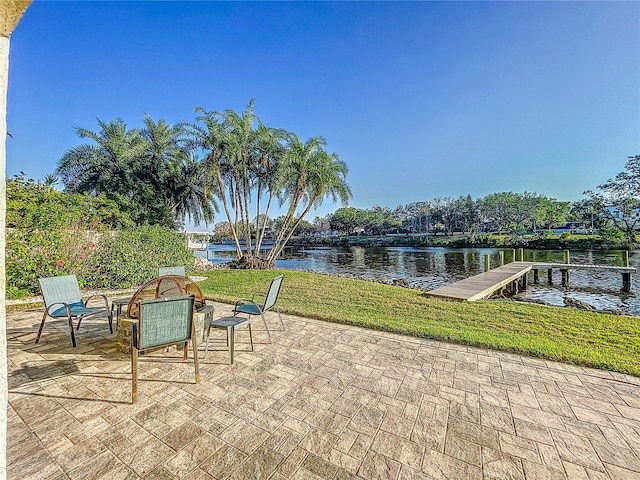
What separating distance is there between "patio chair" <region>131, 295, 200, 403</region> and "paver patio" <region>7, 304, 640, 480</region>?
0.48 m

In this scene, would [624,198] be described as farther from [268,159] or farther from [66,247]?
[66,247]

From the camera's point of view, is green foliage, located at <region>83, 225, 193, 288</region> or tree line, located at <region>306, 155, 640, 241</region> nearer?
green foliage, located at <region>83, 225, 193, 288</region>

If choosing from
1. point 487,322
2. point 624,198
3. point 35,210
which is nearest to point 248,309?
point 487,322

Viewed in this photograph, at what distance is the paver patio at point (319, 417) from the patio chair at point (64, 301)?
1.39 ft

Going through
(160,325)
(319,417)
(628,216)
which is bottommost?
(319,417)

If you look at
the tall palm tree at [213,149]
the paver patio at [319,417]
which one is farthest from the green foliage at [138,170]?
the paver patio at [319,417]

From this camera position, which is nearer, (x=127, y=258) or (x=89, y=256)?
(x=89, y=256)

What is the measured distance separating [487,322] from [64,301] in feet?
23.0

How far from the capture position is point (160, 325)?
247cm

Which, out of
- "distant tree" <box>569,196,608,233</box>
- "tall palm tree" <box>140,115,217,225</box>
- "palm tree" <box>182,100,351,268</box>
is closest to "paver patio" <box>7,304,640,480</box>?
"palm tree" <box>182,100,351,268</box>

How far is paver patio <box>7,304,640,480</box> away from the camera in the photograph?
1779mm

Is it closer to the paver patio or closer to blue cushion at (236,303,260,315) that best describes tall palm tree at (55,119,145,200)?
the paver patio

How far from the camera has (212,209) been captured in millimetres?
19125

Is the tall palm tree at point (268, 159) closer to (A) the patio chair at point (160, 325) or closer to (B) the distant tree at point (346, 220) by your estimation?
(A) the patio chair at point (160, 325)
